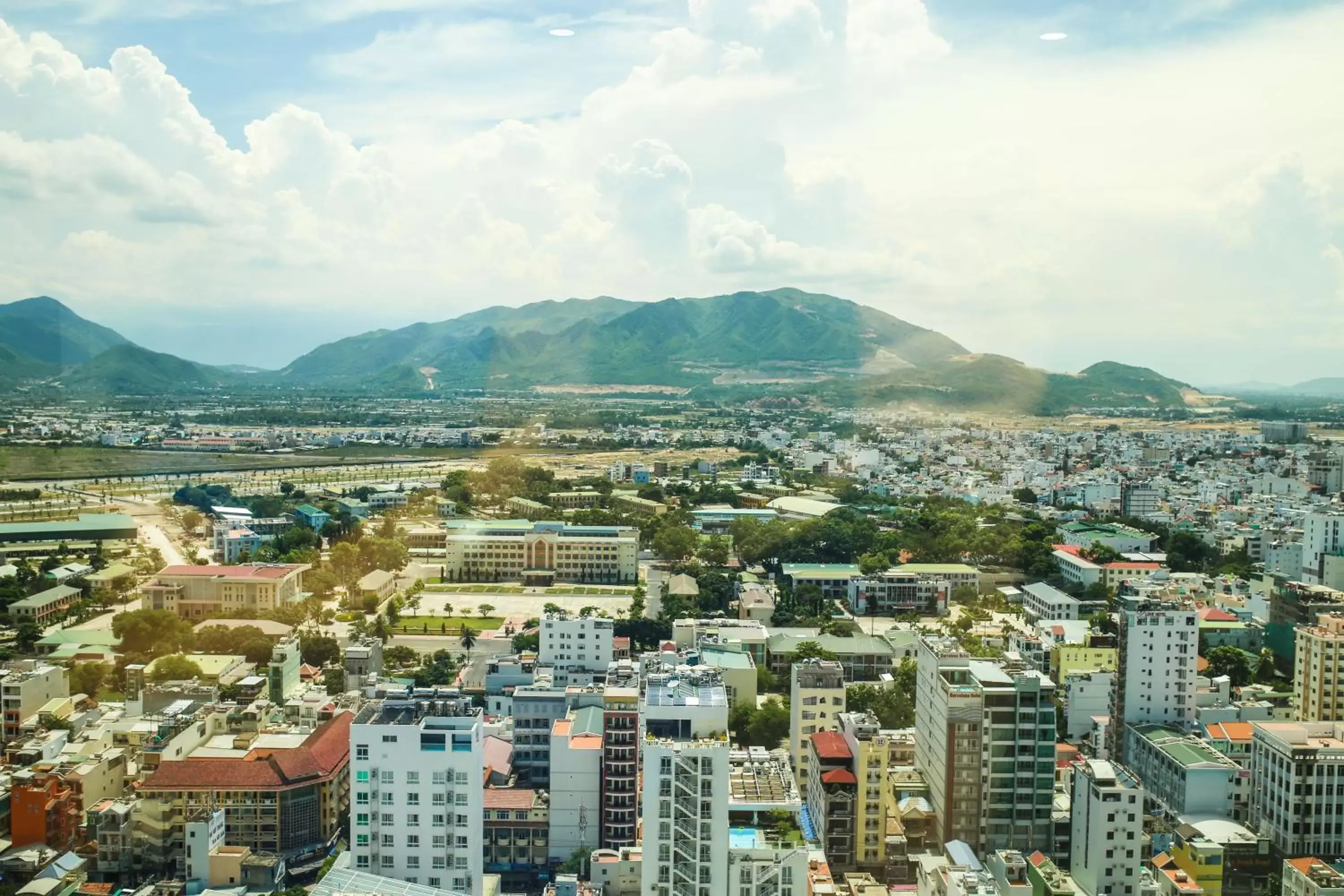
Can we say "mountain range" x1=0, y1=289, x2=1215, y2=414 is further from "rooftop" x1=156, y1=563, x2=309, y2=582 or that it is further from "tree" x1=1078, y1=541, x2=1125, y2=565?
"tree" x1=1078, y1=541, x2=1125, y2=565

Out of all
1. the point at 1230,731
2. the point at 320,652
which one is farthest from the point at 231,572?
the point at 1230,731

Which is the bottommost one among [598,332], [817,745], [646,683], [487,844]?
[487,844]

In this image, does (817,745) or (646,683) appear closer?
(646,683)

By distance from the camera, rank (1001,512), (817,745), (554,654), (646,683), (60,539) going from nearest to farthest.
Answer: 1. (646,683)
2. (817,745)
3. (554,654)
4. (60,539)
5. (1001,512)

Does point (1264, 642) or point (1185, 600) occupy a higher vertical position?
point (1185, 600)

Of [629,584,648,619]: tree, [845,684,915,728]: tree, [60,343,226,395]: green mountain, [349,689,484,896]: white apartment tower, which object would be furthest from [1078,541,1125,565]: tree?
[60,343,226,395]: green mountain

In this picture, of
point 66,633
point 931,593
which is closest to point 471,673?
point 66,633

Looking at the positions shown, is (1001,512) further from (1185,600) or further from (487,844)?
(487,844)
